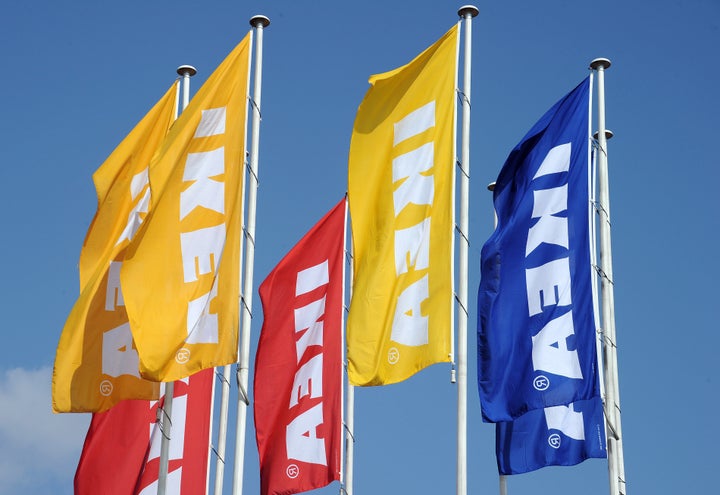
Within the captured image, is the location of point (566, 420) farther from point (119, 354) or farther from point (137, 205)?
point (137, 205)

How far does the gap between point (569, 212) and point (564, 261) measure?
944mm

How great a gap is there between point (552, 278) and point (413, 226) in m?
2.49

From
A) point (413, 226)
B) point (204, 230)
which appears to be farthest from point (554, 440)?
point (204, 230)

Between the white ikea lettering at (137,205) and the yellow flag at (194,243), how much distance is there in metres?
2.11

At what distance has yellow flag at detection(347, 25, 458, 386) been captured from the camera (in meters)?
21.4

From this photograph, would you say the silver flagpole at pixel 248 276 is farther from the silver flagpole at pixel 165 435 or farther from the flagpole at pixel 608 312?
the flagpole at pixel 608 312

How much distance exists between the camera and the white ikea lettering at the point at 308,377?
2453 centimetres

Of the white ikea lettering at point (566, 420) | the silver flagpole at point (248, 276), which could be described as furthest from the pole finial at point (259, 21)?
the white ikea lettering at point (566, 420)

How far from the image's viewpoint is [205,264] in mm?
23750

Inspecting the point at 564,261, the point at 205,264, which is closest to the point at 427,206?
the point at 564,261

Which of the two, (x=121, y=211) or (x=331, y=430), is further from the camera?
(x=121, y=211)

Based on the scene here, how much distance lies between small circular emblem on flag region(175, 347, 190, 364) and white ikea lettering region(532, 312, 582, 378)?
5.95 meters

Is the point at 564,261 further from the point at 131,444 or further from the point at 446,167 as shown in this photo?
the point at 131,444

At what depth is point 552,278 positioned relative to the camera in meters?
22.3
